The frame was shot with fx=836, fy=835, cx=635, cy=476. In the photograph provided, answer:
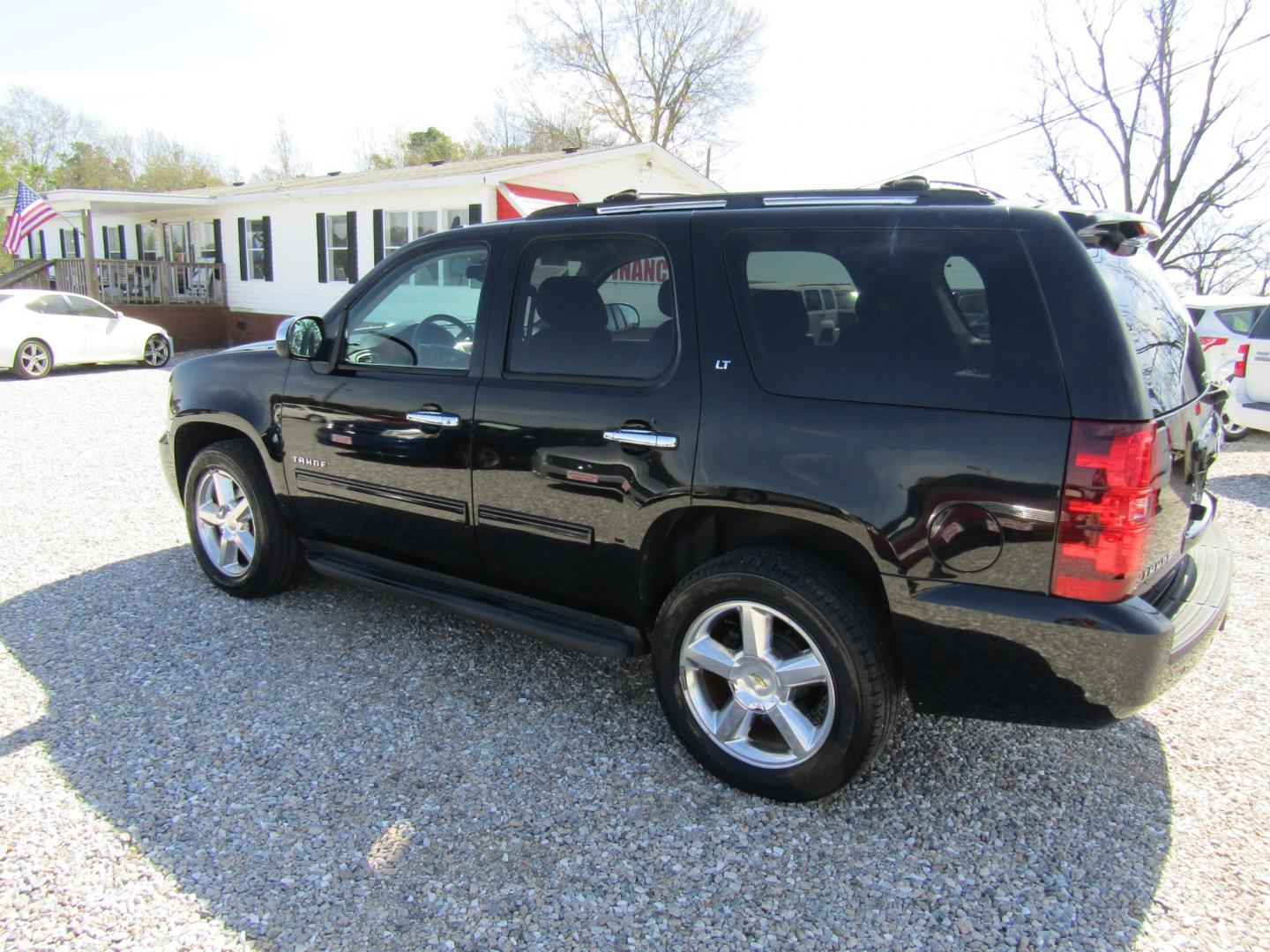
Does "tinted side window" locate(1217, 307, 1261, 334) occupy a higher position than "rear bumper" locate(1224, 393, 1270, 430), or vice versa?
"tinted side window" locate(1217, 307, 1261, 334)

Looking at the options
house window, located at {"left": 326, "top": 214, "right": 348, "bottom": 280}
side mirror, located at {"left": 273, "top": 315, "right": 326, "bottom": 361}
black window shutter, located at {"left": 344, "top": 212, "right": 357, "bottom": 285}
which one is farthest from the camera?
house window, located at {"left": 326, "top": 214, "right": 348, "bottom": 280}

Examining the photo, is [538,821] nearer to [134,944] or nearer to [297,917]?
[297,917]

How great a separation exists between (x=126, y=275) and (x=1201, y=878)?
2268cm

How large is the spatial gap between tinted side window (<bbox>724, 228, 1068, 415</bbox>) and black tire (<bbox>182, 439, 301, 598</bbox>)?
2671 millimetres

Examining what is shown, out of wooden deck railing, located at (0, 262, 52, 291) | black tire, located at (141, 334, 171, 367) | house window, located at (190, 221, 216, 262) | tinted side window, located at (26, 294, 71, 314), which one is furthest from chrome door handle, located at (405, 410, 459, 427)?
wooden deck railing, located at (0, 262, 52, 291)

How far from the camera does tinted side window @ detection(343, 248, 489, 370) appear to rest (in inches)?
135

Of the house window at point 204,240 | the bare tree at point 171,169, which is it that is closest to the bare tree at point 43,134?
the bare tree at point 171,169

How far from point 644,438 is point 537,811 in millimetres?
1259

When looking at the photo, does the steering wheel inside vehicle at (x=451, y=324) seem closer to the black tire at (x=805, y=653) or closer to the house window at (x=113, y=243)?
the black tire at (x=805, y=653)

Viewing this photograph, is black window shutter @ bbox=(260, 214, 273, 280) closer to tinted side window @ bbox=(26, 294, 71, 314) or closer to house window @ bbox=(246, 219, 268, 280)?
house window @ bbox=(246, 219, 268, 280)

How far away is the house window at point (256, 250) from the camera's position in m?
19.2

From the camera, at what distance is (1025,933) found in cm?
220

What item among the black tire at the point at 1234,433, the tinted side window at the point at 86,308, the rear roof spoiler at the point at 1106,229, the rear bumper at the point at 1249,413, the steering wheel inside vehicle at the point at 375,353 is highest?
the rear roof spoiler at the point at 1106,229

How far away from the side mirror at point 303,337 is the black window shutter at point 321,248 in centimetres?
1526
